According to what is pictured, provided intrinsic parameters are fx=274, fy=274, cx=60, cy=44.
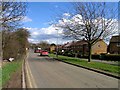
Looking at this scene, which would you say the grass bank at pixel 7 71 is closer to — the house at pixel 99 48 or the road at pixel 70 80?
the road at pixel 70 80

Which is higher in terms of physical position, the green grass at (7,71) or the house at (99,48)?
the house at (99,48)

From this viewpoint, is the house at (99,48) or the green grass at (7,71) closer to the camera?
the green grass at (7,71)

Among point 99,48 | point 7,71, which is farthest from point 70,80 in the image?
point 99,48

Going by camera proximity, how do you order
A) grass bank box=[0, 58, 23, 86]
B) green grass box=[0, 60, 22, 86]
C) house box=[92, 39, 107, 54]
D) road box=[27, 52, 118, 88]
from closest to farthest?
1. road box=[27, 52, 118, 88]
2. grass bank box=[0, 58, 23, 86]
3. green grass box=[0, 60, 22, 86]
4. house box=[92, 39, 107, 54]

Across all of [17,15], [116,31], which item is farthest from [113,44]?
[17,15]

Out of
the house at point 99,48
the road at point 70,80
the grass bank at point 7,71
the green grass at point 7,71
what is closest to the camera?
the road at point 70,80

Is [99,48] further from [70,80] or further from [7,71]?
[70,80]

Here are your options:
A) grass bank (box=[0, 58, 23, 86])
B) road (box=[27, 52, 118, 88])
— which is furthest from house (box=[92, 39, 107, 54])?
road (box=[27, 52, 118, 88])

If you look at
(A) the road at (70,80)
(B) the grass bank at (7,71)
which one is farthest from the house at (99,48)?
(A) the road at (70,80)

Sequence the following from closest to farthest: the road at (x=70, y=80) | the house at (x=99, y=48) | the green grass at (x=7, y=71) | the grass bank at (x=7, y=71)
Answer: the road at (x=70, y=80)
the grass bank at (x=7, y=71)
the green grass at (x=7, y=71)
the house at (x=99, y=48)

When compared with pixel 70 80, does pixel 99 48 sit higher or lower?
higher

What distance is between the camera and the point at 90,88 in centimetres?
1308

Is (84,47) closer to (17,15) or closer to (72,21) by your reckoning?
(72,21)

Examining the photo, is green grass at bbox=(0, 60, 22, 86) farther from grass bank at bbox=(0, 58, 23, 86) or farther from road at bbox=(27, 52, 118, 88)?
road at bbox=(27, 52, 118, 88)
